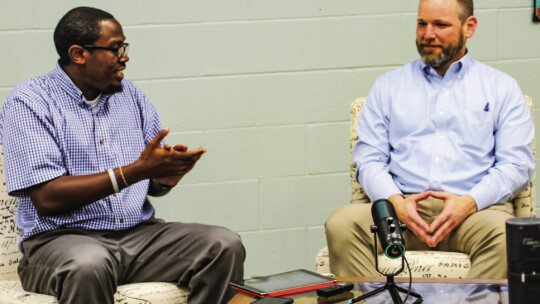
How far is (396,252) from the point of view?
1758 millimetres

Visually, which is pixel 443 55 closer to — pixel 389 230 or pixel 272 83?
pixel 272 83

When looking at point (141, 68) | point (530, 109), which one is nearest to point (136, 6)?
point (141, 68)

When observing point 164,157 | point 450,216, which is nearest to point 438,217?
point 450,216

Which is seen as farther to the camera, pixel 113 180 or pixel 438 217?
pixel 438 217

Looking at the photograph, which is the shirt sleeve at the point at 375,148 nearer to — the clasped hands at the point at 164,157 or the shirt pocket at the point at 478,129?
the shirt pocket at the point at 478,129

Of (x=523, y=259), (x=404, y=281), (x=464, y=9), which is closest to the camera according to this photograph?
(x=523, y=259)

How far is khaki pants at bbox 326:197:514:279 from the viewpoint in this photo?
2404mm

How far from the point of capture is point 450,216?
8.29 ft

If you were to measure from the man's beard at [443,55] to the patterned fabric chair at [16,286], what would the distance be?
129 centimetres

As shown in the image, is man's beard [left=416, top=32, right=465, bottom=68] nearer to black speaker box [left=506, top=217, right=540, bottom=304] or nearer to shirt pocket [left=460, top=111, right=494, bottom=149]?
shirt pocket [left=460, top=111, right=494, bottom=149]

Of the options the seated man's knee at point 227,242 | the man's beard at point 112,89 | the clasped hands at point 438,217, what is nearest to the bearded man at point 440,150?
the clasped hands at point 438,217

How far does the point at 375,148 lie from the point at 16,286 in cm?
137

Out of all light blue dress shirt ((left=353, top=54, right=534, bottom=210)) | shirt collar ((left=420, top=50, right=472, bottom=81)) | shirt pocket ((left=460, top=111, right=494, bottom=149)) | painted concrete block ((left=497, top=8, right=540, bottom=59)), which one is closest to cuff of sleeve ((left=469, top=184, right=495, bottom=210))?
light blue dress shirt ((left=353, top=54, right=534, bottom=210))

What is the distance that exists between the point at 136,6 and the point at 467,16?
54.1 inches
